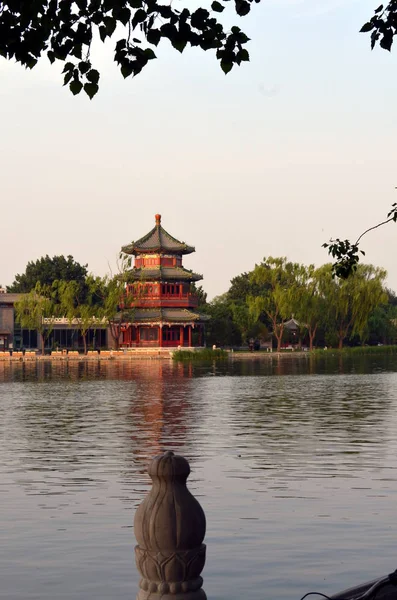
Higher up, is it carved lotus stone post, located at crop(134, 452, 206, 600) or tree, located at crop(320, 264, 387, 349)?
tree, located at crop(320, 264, 387, 349)

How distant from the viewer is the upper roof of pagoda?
91.8 meters

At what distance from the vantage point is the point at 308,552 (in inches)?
398

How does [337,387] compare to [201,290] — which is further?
[201,290]

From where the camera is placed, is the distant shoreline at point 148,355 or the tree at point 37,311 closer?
the distant shoreline at point 148,355

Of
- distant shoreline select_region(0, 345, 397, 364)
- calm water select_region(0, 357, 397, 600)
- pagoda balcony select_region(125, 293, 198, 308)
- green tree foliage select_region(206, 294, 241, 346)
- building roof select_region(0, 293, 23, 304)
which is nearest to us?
calm water select_region(0, 357, 397, 600)

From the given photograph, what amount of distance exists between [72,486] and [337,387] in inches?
1076

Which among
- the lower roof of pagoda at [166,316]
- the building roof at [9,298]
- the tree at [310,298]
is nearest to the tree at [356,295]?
the tree at [310,298]

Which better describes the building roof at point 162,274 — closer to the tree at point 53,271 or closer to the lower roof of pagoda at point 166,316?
the lower roof of pagoda at point 166,316

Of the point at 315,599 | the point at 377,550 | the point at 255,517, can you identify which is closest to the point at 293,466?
the point at 255,517

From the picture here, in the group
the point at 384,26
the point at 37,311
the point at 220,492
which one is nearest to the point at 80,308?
the point at 37,311

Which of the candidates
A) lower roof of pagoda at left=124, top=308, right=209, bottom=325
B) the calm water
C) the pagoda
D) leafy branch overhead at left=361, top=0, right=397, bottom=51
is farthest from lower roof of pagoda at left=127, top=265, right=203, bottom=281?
leafy branch overhead at left=361, top=0, right=397, bottom=51

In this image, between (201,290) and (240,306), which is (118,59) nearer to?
(240,306)

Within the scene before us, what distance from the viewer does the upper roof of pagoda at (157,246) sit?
91.8 m

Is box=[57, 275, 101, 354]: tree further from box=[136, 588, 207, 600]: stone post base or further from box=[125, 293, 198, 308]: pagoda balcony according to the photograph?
box=[136, 588, 207, 600]: stone post base
